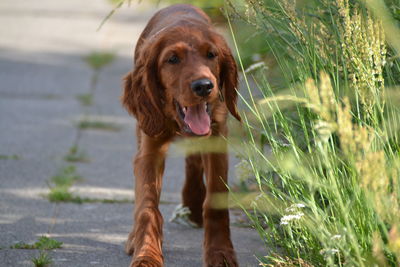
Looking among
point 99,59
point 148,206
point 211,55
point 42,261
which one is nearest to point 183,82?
point 211,55

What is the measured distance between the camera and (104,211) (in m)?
4.56

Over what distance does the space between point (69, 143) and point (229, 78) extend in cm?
229

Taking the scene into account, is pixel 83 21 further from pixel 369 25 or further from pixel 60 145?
pixel 369 25

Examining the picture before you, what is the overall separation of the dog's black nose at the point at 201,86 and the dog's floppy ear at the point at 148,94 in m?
0.35

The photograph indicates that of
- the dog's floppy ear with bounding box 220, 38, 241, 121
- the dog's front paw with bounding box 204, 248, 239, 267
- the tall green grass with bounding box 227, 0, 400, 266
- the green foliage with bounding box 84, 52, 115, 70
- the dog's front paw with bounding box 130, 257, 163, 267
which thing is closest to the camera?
the tall green grass with bounding box 227, 0, 400, 266

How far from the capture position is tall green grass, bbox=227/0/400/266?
242cm

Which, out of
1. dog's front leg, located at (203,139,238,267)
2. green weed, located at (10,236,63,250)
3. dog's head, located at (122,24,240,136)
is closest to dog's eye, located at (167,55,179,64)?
dog's head, located at (122,24,240,136)

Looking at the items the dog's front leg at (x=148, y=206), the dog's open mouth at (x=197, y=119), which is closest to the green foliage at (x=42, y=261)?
the dog's front leg at (x=148, y=206)

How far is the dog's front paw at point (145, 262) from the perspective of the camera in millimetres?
3470

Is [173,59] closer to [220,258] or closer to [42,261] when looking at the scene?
[220,258]

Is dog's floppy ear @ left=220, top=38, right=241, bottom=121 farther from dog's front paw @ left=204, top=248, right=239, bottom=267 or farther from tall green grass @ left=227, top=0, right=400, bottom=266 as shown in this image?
dog's front paw @ left=204, top=248, right=239, bottom=267

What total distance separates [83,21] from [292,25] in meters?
7.27

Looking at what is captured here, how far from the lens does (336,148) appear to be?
326cm

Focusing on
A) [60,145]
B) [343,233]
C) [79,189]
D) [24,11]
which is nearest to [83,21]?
[24,11]
